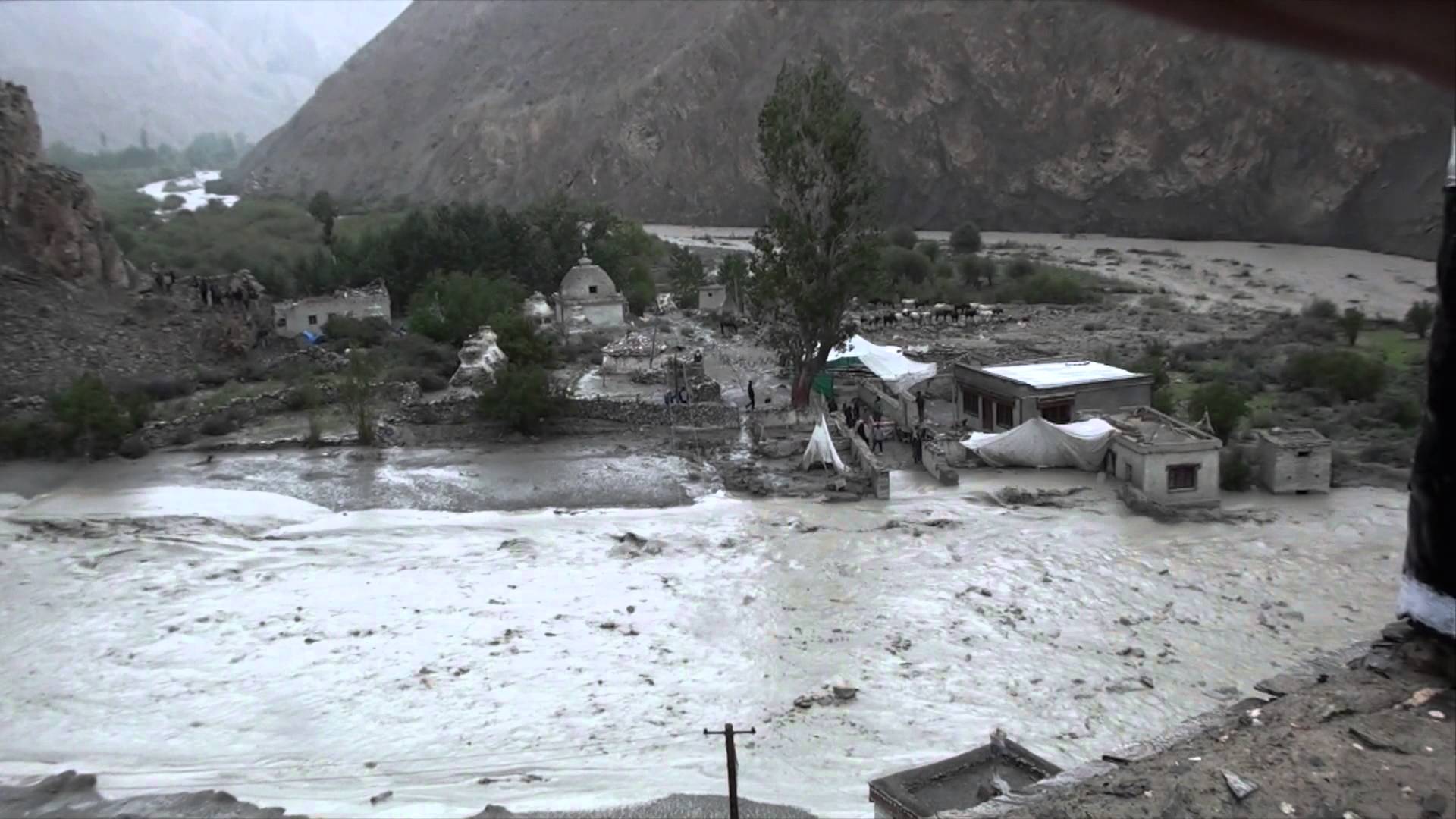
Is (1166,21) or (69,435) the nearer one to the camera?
(1166,21)

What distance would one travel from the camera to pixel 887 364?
1906cm

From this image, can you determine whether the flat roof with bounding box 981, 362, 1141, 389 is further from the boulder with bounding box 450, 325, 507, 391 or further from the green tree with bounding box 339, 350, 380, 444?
the green tree with bounding box 339, 350, 380, 444

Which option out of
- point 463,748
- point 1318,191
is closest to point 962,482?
point 463,748

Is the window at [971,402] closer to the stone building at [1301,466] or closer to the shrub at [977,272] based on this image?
the stone building at [1301,466]

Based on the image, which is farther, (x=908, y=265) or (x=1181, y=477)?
(x=908, y=265)

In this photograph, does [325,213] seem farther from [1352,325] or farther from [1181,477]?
[1181,477]

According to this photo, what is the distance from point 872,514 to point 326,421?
10610mm

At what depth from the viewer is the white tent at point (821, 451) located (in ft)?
50.6

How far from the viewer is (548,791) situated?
774 cm

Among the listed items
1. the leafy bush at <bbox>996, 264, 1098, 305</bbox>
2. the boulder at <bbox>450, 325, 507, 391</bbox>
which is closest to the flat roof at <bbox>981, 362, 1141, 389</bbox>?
the boulder at <bbox>450, 325, 507, 391</bbox>

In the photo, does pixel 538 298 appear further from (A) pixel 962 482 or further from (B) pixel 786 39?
(B) pixel 786 39

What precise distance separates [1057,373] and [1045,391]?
1.03 meters

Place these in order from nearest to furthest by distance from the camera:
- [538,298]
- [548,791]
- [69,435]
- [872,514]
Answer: [548,791]
[872,514]
[69,435]
[538,298]

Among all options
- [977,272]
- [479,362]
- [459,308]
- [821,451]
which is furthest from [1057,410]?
[977,272]
